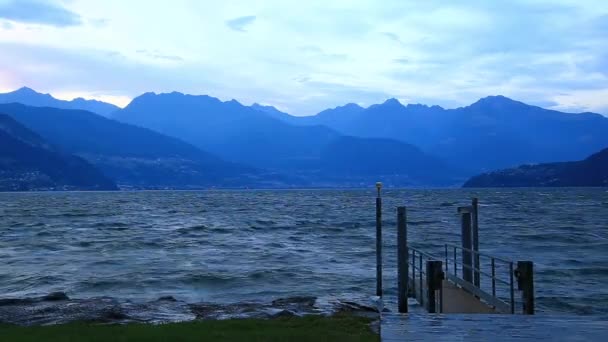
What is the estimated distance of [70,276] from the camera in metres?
31.2

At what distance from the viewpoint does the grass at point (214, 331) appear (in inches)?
510

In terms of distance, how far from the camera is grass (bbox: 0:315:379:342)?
1295cm

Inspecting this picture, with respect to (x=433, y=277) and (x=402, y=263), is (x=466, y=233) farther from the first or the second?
(x=433, y=277)

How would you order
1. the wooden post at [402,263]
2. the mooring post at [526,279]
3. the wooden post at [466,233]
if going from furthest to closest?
the wooden post at [466,233] → the wooden post at [402,263] → the mooring post at [526,279]

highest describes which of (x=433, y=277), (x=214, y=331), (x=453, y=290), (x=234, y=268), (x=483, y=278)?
(x=433, y=277)

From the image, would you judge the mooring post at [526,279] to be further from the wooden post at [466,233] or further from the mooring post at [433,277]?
the wooden post at [466,233]

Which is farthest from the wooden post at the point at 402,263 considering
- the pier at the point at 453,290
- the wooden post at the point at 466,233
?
the wooden post at the point at 466,233

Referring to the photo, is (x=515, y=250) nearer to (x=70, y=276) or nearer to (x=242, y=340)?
(x=70, y=276)

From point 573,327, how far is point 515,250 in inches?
1218

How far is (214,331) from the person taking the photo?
45.6 ft

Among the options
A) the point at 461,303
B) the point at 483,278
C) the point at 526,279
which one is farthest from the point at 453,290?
the point at 483,278

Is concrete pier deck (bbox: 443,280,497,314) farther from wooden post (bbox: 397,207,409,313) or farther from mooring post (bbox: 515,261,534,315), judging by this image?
mooring post (bbox: 515,261,534,315)

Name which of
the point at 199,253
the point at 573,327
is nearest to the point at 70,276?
the point at 199,253

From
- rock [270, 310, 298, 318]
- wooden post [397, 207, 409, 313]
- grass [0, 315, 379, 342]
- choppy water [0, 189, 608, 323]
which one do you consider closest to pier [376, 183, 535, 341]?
wooden post [397, 207, 409, 313]
